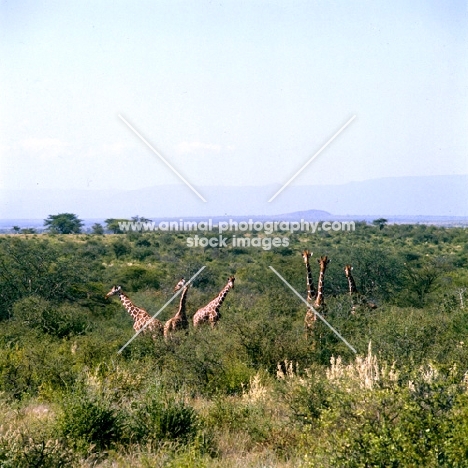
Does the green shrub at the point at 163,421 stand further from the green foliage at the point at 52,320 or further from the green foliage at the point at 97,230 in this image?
the green foliage at the point at 97,230

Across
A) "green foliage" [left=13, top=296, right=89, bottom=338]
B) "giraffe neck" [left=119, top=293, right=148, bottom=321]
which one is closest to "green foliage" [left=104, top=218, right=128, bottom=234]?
"green foliage" [left=13, top=296, right=89, bottom=338]

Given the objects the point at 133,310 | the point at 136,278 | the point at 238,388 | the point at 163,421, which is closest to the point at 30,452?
the point at 163,421

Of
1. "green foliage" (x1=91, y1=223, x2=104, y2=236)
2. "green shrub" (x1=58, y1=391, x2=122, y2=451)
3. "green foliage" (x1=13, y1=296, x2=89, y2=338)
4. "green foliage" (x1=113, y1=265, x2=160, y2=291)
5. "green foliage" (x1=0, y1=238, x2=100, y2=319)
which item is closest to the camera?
"green shrub" (x1=58, y1=391, x2=122, y2=451)

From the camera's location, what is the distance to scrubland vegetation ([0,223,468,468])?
6043mm

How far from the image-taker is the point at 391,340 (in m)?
11.2

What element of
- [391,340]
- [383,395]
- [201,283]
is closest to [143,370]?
[391,340]

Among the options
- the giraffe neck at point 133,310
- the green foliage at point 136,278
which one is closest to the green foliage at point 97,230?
the green foliage at point 136,278

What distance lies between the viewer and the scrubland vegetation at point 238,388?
604 centimetres

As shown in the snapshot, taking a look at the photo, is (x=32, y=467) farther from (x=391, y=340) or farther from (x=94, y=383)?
(x=391, y=340)

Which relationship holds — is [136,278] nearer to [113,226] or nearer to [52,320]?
[52,320]

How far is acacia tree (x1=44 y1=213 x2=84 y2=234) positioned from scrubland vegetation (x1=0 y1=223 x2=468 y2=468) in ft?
131

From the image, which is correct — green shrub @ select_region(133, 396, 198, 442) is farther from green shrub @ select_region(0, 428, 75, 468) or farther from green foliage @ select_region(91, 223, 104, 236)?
green foliage @ select_region(91, 223, 104, 236)

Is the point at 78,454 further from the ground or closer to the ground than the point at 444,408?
closer to the ground

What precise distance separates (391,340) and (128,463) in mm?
5275
